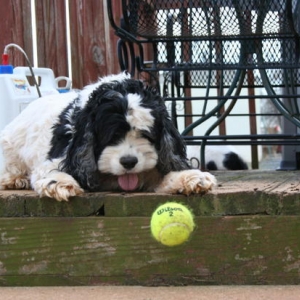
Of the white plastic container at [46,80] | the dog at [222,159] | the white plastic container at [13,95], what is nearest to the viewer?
the white plastic container at [13,95]

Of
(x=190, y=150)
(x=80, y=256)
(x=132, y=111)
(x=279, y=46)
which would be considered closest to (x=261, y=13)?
(x=279, y=46)

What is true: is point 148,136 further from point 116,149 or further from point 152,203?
point 152,203

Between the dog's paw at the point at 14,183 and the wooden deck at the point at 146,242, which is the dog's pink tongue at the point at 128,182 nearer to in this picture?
the wooden deck at the point at 146,242

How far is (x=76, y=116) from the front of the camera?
10.9ft

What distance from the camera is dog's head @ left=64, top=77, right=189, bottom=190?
306 centimetres

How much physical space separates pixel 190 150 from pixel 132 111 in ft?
13.0

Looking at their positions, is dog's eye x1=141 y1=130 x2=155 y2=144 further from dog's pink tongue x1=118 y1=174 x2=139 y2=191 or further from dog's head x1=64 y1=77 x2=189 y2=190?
dog's pink tongue x1=118 y1=174 x2=139 y2=191

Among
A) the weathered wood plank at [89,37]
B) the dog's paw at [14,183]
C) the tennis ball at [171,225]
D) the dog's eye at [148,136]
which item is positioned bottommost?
the tennis ball at [171,225]

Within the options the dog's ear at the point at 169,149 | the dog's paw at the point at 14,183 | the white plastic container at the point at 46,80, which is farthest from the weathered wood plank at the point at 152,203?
the white plastic container at the point at 46,80

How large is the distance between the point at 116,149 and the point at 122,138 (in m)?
0.05

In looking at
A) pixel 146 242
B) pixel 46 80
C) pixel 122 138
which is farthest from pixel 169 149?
pixel 46 80

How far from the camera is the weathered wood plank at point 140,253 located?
112 inches

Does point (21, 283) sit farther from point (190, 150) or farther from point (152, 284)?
point (190, 150)

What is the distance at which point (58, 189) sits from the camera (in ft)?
9.82
